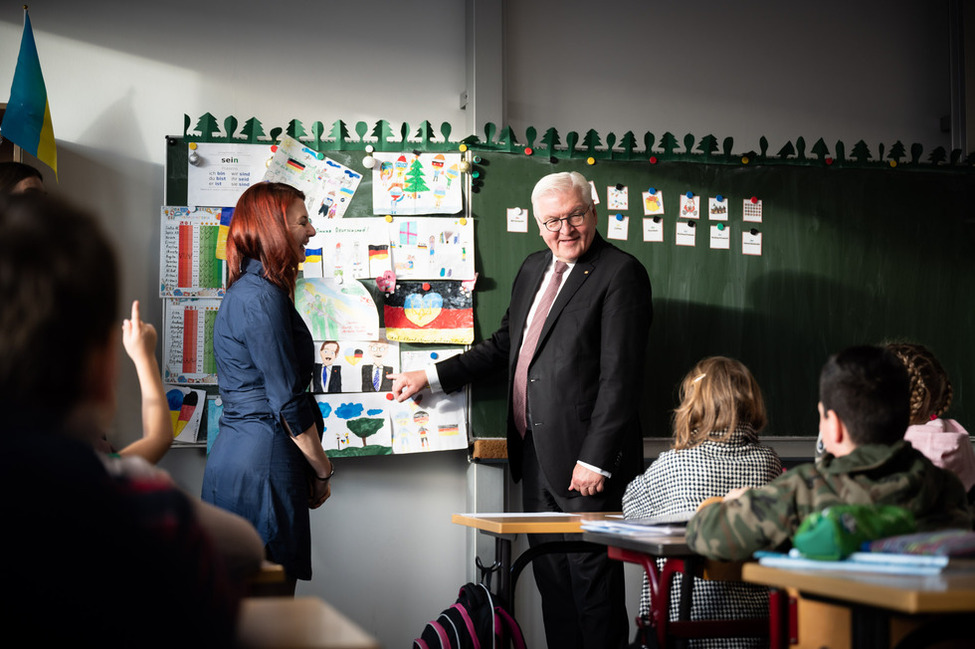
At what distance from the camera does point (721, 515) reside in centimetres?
161

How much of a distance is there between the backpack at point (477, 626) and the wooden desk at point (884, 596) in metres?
1.31

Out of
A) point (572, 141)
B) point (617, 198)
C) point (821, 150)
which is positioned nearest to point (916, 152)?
point (821, 150)

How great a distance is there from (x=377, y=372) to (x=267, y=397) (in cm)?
113

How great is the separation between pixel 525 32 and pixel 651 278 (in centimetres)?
126

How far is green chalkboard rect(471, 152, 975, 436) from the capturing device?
3795mm

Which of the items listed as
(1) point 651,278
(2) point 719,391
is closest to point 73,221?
(2) point 719,391

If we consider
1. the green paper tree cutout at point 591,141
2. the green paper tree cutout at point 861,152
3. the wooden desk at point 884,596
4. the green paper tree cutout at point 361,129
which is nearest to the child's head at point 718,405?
the wooden desk at point 884,596

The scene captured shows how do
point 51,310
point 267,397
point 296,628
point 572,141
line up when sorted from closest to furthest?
point 51,310 → point 296,628 → point 267,397 → point 572,141

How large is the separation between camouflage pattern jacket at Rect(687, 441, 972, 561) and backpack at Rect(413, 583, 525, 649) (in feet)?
3.53

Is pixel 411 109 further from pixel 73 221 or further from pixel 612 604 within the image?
pixel 73 221

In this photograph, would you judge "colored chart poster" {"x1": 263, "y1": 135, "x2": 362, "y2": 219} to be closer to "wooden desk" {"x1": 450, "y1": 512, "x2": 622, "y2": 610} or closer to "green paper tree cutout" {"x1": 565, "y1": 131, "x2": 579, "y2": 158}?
"green paper tree cutout" {"x1": 565, "y1": 131, "x2": 579, "y2": 158}

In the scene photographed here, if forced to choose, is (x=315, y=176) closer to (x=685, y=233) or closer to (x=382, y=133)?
(x=382, y=133)

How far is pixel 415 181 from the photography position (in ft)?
12.3

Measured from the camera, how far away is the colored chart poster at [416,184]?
12.2 feet
